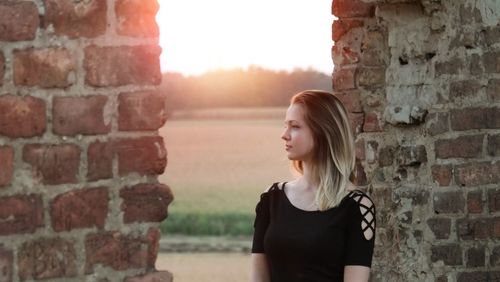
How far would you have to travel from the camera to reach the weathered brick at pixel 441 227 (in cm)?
573

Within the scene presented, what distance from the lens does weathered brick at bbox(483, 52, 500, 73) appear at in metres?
5.79

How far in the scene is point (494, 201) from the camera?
19.0ft

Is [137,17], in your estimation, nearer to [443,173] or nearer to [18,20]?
[18,20]

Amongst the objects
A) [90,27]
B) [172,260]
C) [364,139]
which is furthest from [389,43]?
[172,260]

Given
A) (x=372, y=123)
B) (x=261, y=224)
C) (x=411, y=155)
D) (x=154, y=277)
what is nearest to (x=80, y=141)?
(x=154, y=277)

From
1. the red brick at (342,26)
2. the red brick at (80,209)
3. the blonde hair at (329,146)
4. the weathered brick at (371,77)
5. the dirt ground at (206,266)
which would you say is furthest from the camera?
the dirt ground at (206,266)

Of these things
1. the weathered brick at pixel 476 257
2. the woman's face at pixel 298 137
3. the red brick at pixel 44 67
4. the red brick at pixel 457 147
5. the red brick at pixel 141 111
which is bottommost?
the weathered brick at pixel 476 257

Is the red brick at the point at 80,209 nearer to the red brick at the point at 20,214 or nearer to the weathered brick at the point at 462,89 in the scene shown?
the red brick at the point at 20,214

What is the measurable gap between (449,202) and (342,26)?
116 centimetres

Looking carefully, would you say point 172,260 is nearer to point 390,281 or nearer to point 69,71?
point 390,281

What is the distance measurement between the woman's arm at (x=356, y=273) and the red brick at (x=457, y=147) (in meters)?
2.03

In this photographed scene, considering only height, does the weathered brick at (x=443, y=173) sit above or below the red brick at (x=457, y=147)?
below

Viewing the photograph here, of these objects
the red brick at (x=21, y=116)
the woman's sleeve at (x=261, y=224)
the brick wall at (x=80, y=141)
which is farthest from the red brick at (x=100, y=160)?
the woman's sleeve at (x=261, y=224)

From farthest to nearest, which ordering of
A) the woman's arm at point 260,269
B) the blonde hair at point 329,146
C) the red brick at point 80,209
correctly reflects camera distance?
the woman's arm at point 260,269
the blonde hair at point 329,146
the red brick at point 80,209
